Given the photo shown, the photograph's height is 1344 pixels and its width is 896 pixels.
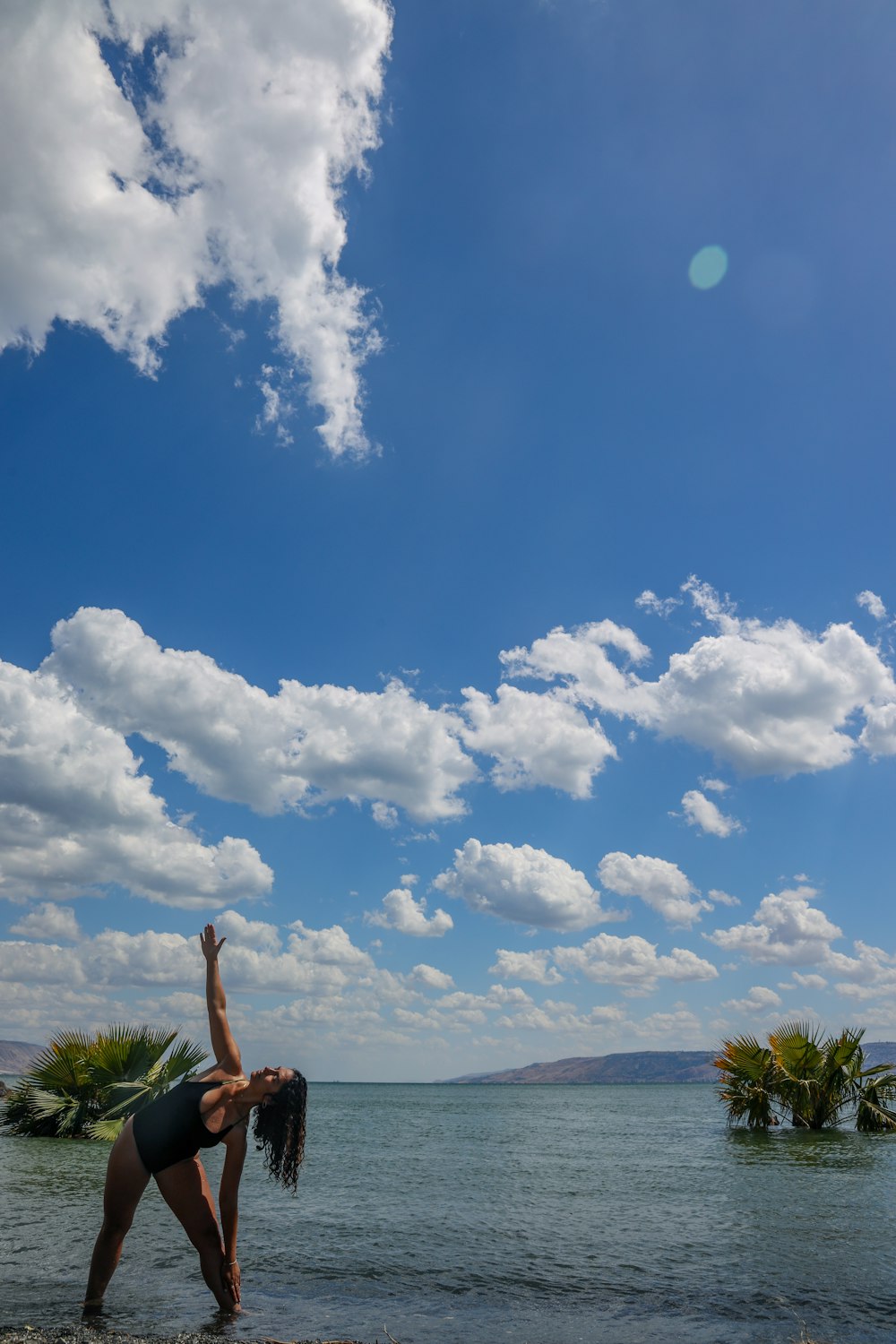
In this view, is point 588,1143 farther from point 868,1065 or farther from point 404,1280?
point 404,1280

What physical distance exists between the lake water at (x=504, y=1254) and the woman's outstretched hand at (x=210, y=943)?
3.58 m

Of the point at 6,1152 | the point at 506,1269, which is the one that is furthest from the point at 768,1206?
the point at 6,1152

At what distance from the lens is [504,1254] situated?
11234mm

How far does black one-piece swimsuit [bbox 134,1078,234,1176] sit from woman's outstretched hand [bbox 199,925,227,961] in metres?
0.86

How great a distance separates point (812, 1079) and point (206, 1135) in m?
28.8

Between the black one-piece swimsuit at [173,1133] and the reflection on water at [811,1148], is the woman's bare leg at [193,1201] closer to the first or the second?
the black one-piece swimsuit at [173,1133]

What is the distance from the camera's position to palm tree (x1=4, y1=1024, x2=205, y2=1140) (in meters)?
21.0

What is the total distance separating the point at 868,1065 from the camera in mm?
28984

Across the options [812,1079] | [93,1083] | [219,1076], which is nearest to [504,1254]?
[219,1076]

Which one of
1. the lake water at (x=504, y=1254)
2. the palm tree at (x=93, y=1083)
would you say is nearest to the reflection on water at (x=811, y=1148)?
the lake water at (x=504, y=1254)

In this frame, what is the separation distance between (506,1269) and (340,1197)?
24.7 feet

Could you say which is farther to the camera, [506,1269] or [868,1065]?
[868,1065]

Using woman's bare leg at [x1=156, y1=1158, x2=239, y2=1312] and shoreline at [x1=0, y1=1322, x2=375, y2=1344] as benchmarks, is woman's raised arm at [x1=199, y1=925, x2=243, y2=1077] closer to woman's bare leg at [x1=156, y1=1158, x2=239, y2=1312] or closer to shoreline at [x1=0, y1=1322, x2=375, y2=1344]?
woman's bare leg at [x1=156, y1=1158, x2=239, y2=1312]

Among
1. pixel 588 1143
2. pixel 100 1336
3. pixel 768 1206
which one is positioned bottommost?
pixel 588 1143
